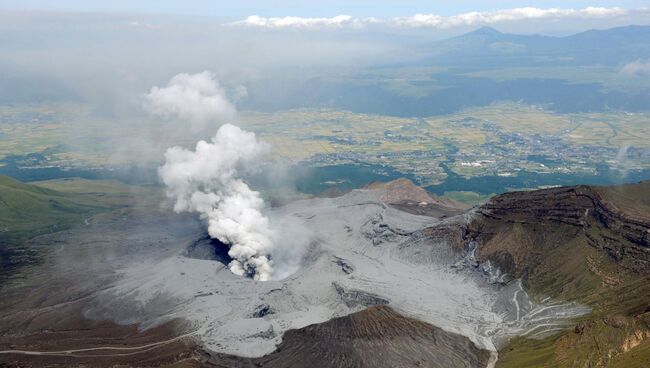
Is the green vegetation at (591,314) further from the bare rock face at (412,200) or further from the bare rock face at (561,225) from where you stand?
the bare rock face at (412,200)

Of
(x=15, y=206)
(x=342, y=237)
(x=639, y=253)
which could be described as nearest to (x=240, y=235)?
(x=342, y=237)

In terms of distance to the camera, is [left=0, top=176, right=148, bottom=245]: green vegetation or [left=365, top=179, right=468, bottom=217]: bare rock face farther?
[left=0, top=176, right=148, bottom=245]: green vegetation

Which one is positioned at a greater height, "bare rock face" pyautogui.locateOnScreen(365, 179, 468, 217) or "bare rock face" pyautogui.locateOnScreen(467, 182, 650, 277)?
"bare rock face" pyautogui.locateOnScreen(467, 182, 650, 277)

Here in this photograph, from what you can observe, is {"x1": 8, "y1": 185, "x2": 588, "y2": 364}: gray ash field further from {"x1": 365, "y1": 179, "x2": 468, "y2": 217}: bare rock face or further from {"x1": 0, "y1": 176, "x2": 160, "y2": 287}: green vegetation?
{"x1": 0, "y1": 176, "x2": 160, "y2": 287}: green vegetation

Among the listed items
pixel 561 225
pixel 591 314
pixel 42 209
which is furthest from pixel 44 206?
pixel 591 314

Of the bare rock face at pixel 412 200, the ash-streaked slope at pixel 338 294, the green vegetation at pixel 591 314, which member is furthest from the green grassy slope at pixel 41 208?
the green vegetation at pixel 591 314

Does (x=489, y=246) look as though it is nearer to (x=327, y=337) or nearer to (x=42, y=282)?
(x=327, y=337)

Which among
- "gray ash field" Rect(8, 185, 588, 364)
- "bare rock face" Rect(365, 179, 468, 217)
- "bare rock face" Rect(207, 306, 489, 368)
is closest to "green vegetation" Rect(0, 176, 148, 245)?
"gray ash field" Rect(8, 185, 588, 364)

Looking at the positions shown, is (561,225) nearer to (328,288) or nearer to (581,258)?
(581,258)
